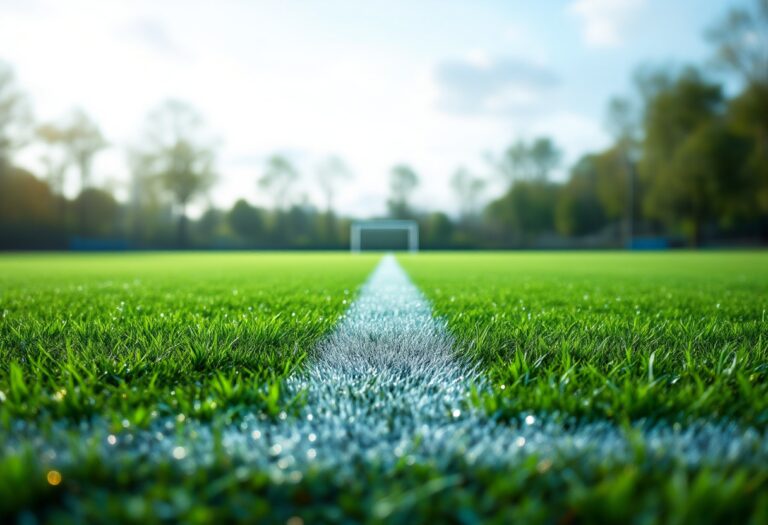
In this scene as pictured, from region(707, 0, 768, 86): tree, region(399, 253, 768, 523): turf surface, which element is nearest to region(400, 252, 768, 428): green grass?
region(399, 253, 768, 523): turf surface

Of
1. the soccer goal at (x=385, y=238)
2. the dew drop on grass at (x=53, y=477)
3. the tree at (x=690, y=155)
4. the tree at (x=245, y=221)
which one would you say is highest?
the tree at (x=690, y=155)

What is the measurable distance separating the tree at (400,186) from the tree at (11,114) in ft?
102

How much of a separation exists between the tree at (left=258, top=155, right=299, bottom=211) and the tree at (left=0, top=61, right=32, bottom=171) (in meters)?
19.5

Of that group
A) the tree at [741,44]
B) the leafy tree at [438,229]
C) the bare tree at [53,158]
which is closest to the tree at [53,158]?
the bare tree at [53,158]

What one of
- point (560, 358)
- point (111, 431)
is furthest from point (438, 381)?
point (111, 431)

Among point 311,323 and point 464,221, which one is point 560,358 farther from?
point 464,221

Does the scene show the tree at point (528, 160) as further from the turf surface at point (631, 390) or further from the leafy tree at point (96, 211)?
the turf surface at point (631, 390)

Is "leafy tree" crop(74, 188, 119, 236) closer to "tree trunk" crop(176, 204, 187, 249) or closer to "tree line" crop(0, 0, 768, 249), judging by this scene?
"tree line" crop(0, 0, 768, 249)

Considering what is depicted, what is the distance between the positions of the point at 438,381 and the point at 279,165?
1905 inches

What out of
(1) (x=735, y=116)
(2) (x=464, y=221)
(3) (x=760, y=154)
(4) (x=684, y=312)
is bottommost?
(4) (x=684, y=312)

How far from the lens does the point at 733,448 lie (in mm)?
987

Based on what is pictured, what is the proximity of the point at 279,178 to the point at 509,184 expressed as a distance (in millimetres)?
23616

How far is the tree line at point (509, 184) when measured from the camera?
31.7 metres

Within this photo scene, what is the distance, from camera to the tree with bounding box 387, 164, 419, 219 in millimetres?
49919
